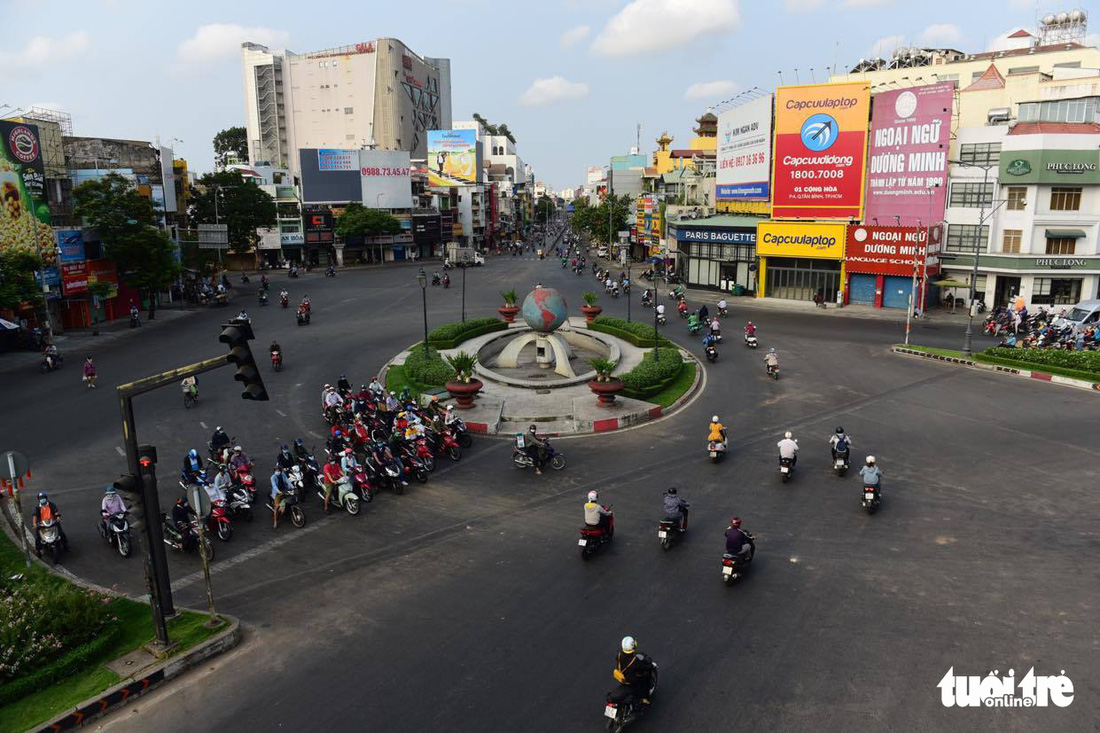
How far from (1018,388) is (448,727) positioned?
27.7 metres

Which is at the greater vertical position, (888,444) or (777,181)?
(777,181)

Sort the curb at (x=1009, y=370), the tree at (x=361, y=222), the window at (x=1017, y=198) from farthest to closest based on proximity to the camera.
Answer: the tree at (x=361, y=222) → the window at (x=1017, y=198) → the curb at (x=1009, y=370)

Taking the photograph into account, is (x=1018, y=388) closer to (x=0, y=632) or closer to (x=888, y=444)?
(x=888, y=444)

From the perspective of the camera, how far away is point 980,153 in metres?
48.6

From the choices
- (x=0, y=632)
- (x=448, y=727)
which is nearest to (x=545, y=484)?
(x=448, y=727)

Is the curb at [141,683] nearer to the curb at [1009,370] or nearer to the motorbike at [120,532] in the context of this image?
the motorbike at [120,532]

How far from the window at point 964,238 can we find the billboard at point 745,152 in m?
14.5

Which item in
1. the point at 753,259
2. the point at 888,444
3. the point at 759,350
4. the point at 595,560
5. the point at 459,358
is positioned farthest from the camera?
the point at 753,259

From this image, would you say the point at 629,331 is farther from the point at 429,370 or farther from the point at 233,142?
the point at 233,142

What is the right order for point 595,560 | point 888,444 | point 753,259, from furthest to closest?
point 753,259 → point 888,444 → point 595,560

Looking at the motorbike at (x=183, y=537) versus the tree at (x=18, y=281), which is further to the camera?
the tree at (x=18, y=281)

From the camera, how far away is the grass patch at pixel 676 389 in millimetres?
27922

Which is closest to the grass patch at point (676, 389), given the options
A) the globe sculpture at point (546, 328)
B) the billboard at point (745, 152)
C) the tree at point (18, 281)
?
the globe sculpture at point (546, 328)

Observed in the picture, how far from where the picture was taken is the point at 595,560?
15.4 m
